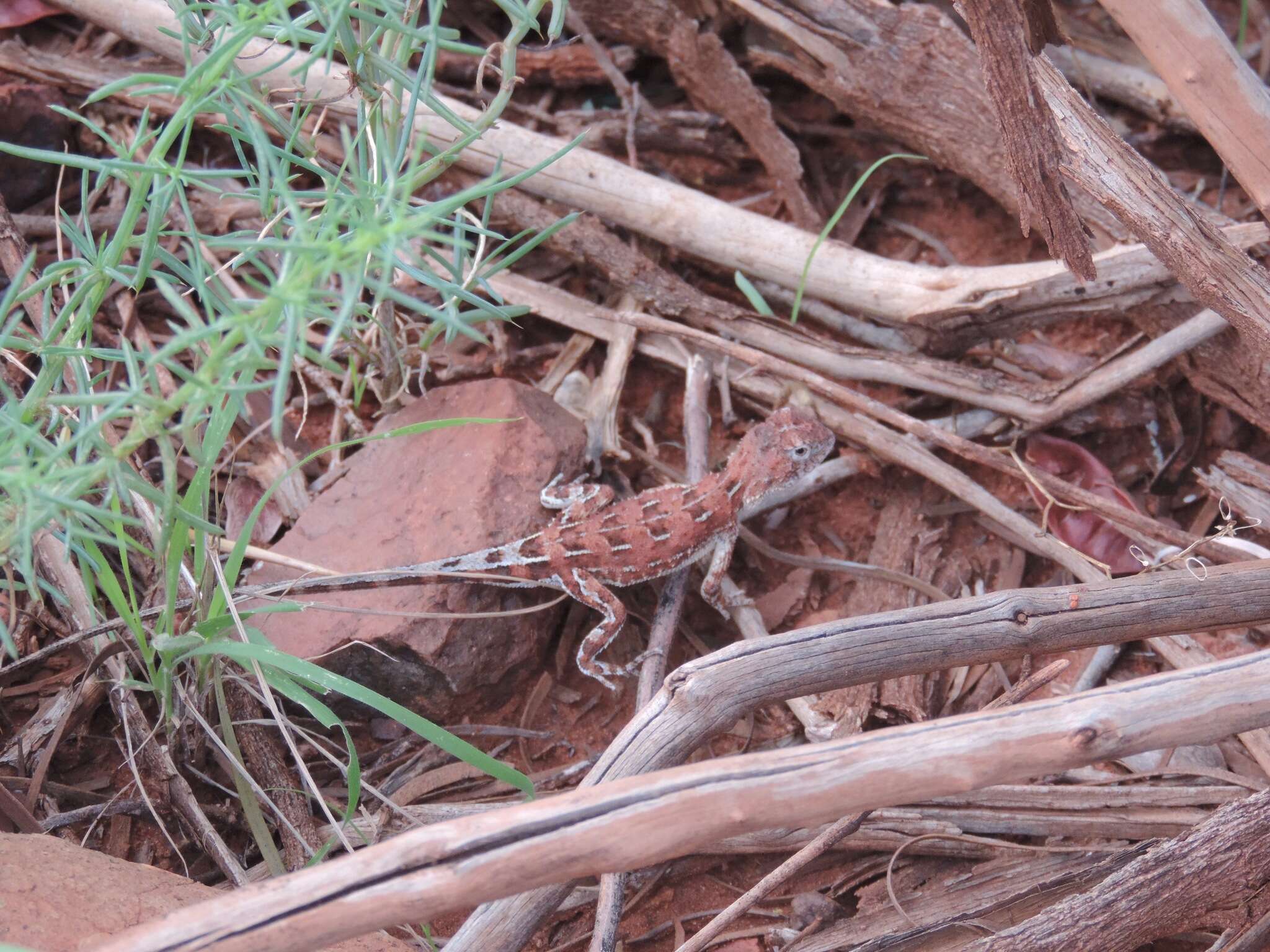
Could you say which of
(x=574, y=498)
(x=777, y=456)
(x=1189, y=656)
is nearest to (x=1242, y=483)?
(x=1189, y=656)

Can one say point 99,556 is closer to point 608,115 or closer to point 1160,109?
point 608,115

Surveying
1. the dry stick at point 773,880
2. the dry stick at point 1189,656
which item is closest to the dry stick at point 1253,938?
the dry stick at point 1189,656

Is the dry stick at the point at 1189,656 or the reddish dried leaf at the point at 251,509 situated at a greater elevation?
the dry stick at the point at 1189,656

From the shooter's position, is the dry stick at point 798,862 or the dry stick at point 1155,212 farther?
the dry stick at point 1155,212

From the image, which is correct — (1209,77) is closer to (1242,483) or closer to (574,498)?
(1242,483)

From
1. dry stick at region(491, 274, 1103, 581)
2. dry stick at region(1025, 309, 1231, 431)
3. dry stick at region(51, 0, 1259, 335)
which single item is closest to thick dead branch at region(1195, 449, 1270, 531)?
dry stick at region(1025, 309, 1231, 431)

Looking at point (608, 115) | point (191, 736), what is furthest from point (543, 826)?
point (608, 115)

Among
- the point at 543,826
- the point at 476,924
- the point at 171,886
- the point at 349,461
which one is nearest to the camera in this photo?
the point at 543,826

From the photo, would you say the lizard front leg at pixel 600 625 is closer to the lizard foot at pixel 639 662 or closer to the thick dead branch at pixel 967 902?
the lizard foot at pixel 639 662
